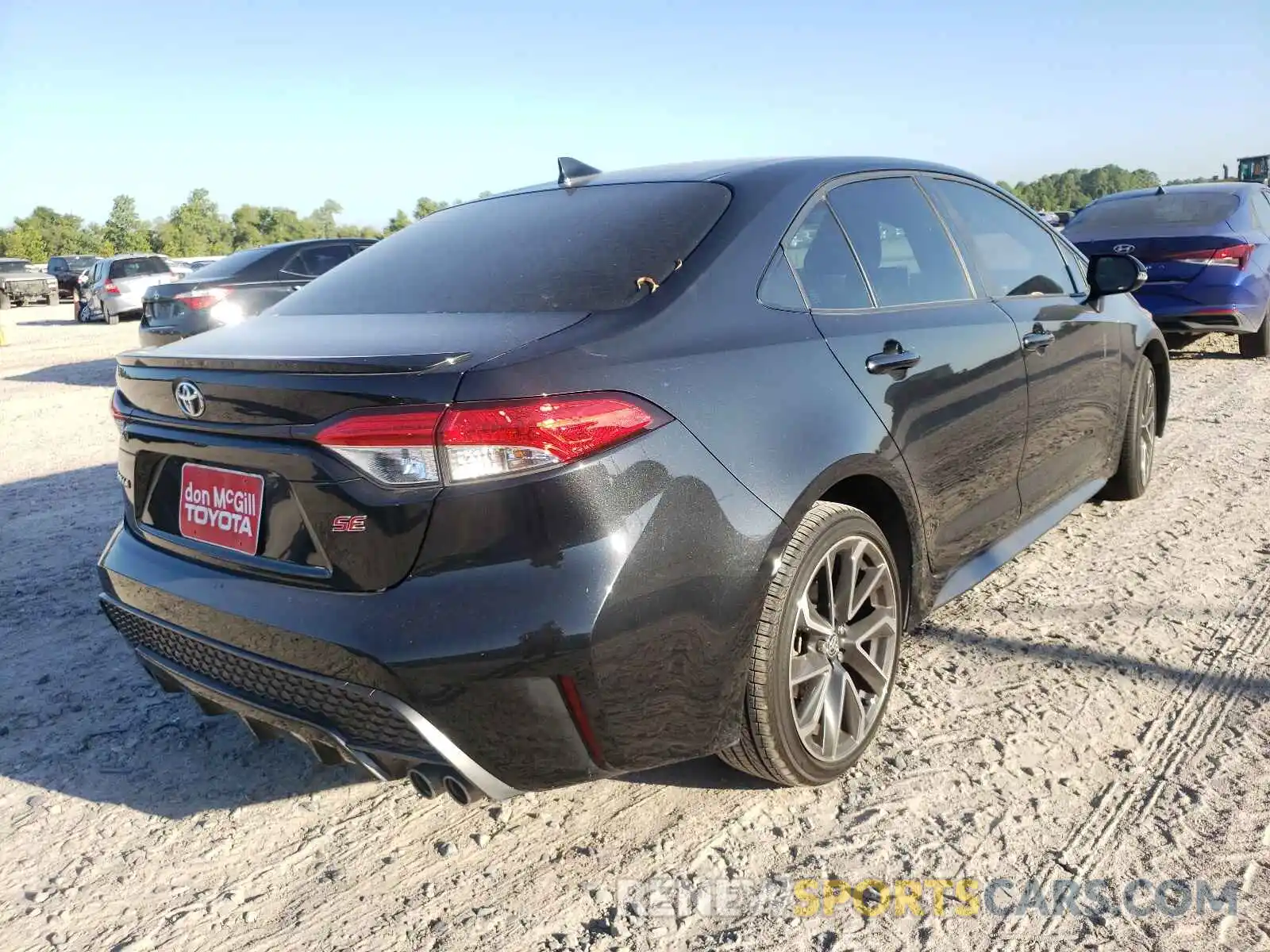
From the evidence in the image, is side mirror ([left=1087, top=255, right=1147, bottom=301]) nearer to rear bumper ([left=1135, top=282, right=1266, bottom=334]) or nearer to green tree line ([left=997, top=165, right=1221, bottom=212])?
rear bumper ([left=1135, top=282, right=1266, bottom=334])

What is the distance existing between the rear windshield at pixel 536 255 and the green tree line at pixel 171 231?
68041mm

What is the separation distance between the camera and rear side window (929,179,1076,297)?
350 centimetres

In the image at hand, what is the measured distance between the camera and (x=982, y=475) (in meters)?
3.20

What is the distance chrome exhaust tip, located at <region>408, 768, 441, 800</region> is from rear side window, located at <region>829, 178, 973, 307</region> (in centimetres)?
179

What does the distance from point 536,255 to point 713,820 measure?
151 cm

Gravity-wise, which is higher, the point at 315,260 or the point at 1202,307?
the point at 315,260

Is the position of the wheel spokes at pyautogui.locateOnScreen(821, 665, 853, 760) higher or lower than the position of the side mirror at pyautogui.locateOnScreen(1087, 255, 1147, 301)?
lower

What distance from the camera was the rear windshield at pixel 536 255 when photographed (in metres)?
2.38

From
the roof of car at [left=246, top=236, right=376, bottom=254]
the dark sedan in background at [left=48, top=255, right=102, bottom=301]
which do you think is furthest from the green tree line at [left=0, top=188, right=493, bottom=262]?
the roof of car at [left=246, top=236, right=376, bottom=254]

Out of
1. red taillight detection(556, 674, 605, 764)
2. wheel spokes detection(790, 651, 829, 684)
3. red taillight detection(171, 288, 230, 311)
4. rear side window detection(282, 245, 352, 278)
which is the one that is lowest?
wheel spokes detection(790, 651, 829, 684)

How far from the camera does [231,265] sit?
1033cm

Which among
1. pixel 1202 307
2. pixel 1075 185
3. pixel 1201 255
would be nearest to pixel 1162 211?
pixel 1201 255

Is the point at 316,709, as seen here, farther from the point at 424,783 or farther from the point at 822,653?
the point at 822,653

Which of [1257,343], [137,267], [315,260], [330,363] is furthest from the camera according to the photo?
[137,267]
